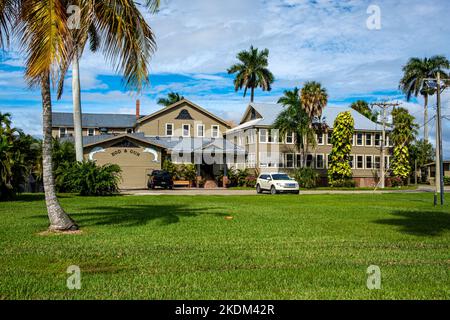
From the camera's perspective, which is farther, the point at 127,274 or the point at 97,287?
the point at 127,274

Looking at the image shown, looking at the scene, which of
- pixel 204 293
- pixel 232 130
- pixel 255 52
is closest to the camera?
pixel 204 293

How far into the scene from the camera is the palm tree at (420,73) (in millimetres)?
64875

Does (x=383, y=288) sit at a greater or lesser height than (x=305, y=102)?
lesser

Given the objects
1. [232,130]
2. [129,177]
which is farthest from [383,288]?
[232,130]

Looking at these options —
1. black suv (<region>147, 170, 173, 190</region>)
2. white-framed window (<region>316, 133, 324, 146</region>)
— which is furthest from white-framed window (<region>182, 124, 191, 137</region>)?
black suv (<region>147, 170, 173, 190</region>)

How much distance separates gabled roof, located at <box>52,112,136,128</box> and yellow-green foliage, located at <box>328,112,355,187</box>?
2587 centimetres

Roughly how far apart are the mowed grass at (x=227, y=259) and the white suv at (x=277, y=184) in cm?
2042

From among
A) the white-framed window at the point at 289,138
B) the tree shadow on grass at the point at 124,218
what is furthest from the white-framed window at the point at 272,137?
the tree shadow on grass at the point at 124,218

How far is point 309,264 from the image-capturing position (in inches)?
323

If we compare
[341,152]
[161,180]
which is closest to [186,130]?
[161,180]

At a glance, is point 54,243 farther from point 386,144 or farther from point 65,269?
point 386,144

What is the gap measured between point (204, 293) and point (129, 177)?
4031 centimetres

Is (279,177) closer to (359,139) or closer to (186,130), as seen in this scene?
(186,130)

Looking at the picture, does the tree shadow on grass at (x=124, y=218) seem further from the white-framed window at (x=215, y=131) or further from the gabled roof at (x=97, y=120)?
the gabled roof at (x=97, y=120)
